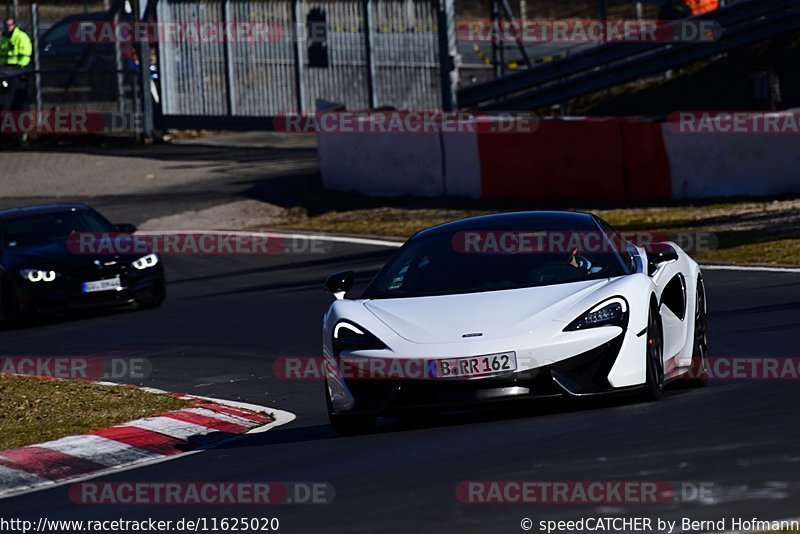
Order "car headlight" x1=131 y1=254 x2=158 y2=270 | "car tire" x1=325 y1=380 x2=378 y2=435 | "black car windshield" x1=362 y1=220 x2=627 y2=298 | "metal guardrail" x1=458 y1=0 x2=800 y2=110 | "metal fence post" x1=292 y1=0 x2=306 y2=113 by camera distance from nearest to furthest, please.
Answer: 1. "car tire" x1=325 y1=380 x2=378 y2=435
2. "black car windshield" x1=362 y1=220 x2=627 y2=298
3. "car headlight" x1=131 y1=254 x2=158 y2=270
4. "metal guardrail" x1=458 y1=0 x2=800 y2=110
5. "metal fence post" x1=292 y1=0 x2=306 y2=113

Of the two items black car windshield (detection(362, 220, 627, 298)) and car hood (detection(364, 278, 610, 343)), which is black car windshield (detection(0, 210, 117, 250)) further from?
car hood (detection(364, 278, 610, 343))

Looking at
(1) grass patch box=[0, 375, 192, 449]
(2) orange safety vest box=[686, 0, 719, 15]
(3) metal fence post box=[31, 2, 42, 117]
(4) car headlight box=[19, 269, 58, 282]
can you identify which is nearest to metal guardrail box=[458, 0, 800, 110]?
(2) orange safety vest box=[686, 0, 719, 15]

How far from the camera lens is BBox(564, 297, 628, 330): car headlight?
30.1ft

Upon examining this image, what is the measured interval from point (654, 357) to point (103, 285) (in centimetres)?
1082

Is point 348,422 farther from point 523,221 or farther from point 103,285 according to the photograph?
point 103,285

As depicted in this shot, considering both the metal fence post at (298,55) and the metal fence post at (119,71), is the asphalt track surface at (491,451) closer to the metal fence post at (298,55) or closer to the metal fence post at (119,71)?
the metal fence post at (298,55)

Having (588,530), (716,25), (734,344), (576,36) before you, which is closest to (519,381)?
(588,530)

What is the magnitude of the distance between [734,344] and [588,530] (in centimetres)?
654

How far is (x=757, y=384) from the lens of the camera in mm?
10297

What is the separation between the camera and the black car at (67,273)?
62.3ft

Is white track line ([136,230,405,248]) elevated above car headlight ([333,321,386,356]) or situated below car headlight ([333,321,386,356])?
below

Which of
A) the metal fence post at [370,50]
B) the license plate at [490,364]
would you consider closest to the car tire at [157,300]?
the license plate at [490,364]

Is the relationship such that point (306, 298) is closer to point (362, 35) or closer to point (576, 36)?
point (362, 35)

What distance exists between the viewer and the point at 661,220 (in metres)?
23.0
